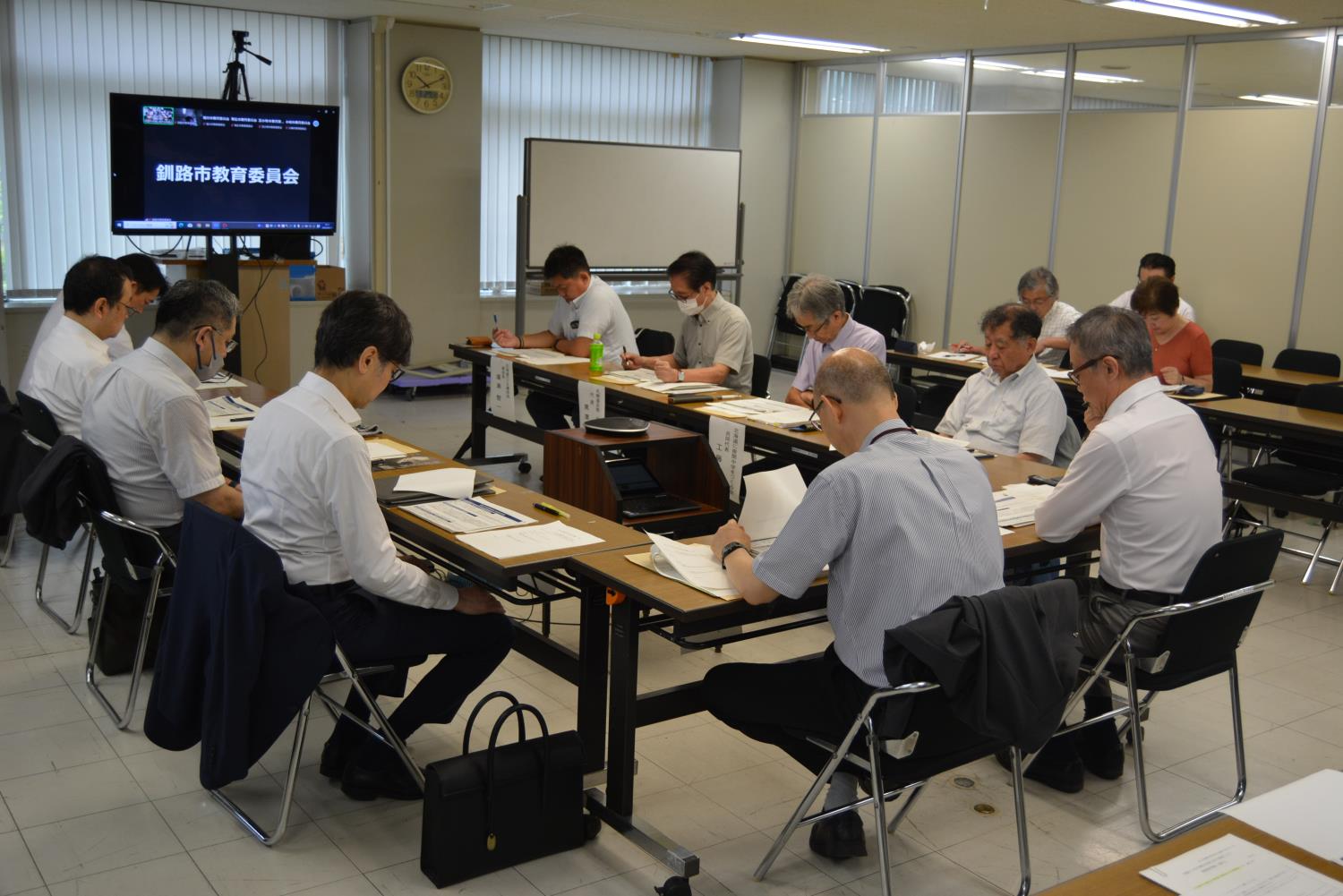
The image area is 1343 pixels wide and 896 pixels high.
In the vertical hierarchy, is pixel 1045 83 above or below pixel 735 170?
above

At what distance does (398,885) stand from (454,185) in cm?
739

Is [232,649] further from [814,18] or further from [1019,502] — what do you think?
[814,18]

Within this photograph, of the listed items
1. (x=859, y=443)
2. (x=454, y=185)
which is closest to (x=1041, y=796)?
(x=859, y=443)

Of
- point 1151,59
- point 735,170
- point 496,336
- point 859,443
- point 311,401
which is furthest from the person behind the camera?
point 735,170

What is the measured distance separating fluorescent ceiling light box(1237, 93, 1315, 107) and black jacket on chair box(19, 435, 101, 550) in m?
7.26

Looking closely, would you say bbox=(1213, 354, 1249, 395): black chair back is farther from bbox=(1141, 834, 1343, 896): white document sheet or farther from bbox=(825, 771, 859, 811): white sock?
bbox=(1141, 834, 1343, 896): white document sheet

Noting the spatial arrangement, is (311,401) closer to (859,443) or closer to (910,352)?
(859,443)

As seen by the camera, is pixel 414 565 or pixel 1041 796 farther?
pixel 1041 796

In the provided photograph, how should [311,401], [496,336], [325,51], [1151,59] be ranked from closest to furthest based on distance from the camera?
1. [311,401]
2. [496,336]
3. [1151,59]
4. [325,51]

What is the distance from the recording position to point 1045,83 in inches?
355

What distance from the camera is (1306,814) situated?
5.32 feet

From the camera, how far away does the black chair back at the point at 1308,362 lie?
23.0 ft

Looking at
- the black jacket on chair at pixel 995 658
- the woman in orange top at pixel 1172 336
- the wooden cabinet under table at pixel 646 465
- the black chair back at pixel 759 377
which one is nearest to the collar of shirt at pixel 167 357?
the wooden cabinet under table at pixel 646 465

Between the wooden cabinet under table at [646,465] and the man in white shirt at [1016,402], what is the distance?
1.08 metres
